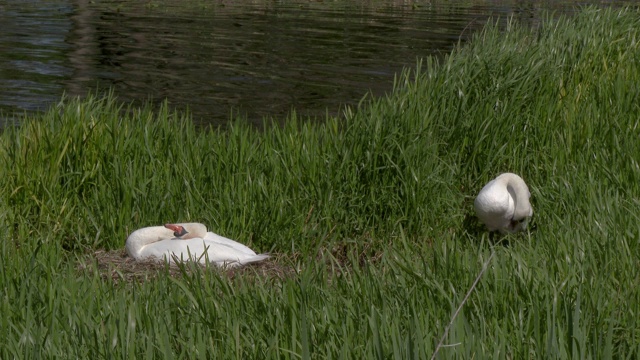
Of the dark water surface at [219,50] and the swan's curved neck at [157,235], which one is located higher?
the swan's curved neck at [157,235]

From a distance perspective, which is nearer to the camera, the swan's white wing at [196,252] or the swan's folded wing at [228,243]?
the swan's white wing at [196,252]

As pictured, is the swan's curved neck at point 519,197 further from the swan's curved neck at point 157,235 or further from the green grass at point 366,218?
the swan's curved neck at point 157,235

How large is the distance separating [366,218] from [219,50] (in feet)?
32.3

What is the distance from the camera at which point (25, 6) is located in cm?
2123

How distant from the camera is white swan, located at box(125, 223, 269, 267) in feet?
16.9

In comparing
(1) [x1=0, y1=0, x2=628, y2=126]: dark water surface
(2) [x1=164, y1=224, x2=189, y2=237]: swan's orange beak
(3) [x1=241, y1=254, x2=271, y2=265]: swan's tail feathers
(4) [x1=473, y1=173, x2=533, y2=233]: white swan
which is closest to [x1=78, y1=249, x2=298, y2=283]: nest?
(3) [x1=241, y1=254, x2=271, y2=265]: swan's tail feathers

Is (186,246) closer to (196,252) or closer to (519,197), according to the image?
(196,252)

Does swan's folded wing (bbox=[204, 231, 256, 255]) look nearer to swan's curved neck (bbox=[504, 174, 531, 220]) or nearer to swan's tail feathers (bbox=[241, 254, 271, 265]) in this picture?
swan's tail feathers (bbox=[241, 254, 271, 265])

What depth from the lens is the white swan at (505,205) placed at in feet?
19.5

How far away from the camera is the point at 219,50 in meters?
15.9

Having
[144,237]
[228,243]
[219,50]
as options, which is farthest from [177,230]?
[219,50]

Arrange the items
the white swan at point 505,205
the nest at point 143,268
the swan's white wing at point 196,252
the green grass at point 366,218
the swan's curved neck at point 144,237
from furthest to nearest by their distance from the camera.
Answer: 1. the white swan at point 505,205
2. the swan's curved neck at point 144,237
3. the swan's white wing at point 196,252
4. the nest at point 143,268
5. the green grass at point 366,218

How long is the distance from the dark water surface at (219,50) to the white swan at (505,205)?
3560 mm

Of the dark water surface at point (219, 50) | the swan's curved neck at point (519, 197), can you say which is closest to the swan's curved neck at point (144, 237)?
the swan's curved neck at point (519, 197)
